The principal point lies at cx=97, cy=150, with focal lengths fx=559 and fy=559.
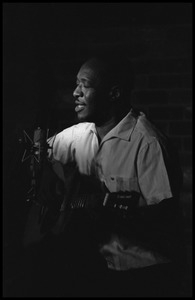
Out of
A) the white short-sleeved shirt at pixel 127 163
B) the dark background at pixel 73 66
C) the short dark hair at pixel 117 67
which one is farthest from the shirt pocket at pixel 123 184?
the short dark hair at pixel 117 67

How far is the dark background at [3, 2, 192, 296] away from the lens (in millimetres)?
3109

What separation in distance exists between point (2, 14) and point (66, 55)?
0.47 m

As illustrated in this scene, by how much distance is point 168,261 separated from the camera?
115 inches

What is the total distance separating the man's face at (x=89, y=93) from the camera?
9.79ft

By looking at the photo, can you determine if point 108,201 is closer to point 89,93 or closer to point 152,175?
point 152,175

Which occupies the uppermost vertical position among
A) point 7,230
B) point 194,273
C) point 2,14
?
point 2,14

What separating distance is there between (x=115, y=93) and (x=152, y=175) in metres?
0.49

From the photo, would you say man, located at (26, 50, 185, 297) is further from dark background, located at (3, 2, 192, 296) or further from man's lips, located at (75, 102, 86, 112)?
dark background, located at (3, 2, 192, 296)

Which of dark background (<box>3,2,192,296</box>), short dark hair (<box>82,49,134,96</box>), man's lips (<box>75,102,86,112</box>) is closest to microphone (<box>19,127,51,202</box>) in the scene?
dark background (<box>3,2,192,296</box>)

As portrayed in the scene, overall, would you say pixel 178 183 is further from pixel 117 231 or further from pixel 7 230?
pixel 7 230

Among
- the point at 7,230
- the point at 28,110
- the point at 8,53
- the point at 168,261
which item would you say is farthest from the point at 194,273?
the point at 8,53

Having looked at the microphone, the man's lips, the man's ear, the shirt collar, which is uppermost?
the man's ear

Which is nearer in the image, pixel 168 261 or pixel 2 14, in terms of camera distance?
pixel 168 261

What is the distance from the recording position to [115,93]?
3.01 meters
